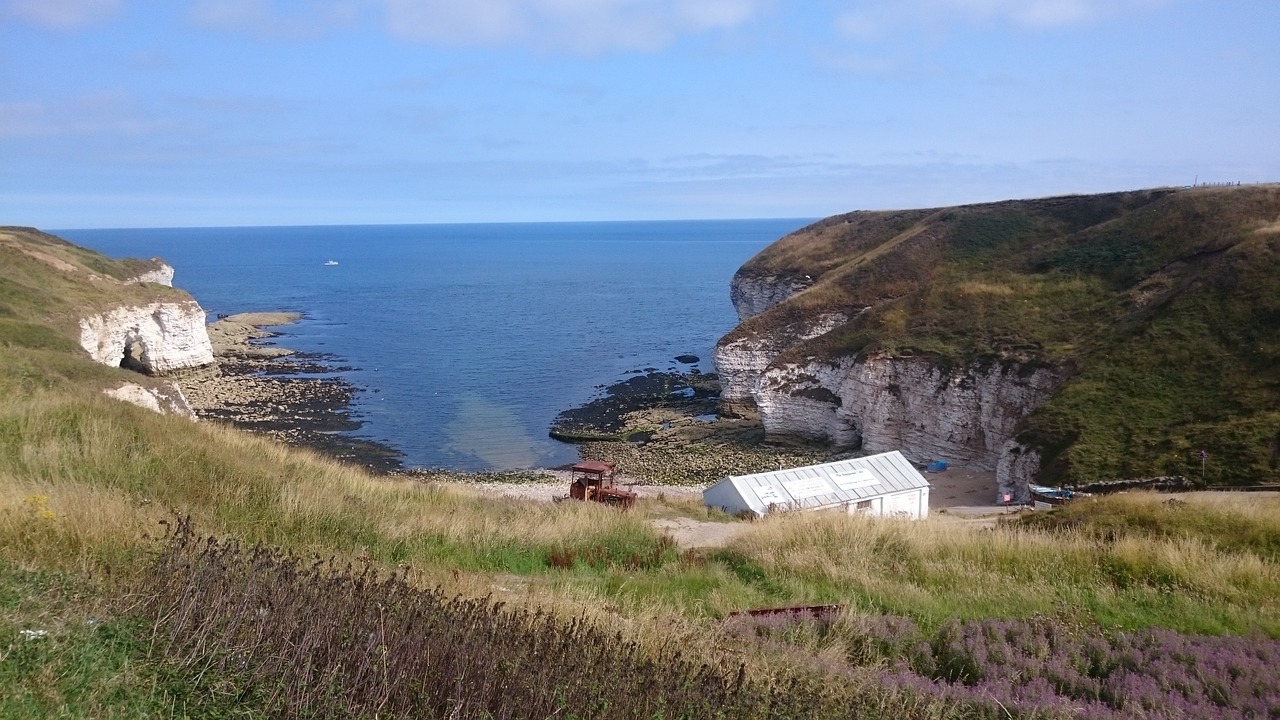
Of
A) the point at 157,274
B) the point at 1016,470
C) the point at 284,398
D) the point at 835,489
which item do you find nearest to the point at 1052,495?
the point at 1016,470

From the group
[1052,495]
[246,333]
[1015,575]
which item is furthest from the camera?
[246,333]

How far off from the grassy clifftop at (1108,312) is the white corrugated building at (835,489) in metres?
10.1

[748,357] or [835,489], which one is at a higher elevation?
[748,357]

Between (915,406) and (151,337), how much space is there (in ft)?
179

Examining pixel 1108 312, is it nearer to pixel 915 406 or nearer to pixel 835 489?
pixel 915 406

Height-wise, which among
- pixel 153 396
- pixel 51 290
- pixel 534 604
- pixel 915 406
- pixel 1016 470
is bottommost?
pixel 1016 470

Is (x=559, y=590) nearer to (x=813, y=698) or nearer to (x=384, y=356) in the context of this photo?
(x=813, y=698)

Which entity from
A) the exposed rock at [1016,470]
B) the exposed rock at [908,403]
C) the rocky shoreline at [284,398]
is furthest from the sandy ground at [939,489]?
the rocky shoreline at [284,398]

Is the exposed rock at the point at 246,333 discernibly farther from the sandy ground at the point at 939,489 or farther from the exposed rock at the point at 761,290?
the sandy ground at the point at 939,489

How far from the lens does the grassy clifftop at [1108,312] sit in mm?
33469

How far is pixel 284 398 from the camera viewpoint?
2334 inches

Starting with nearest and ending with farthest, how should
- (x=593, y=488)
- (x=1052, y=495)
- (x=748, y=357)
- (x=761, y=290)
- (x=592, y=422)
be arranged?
(x=593, y=488) < (x=1052, y=495) < (x=592, y=422) < (x=748, y=357) < (x=761, y=290)

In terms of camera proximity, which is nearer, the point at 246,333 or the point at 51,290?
the point at 51,290

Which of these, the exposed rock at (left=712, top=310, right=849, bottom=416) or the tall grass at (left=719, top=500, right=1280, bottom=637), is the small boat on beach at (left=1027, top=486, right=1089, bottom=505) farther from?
the exposed rock at (left=712, top=310, right=849, bottom=416)
